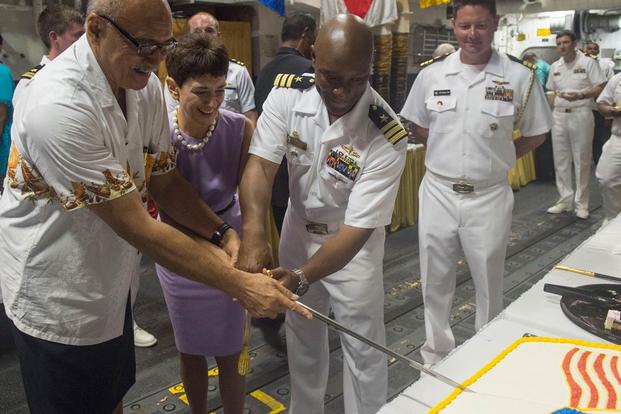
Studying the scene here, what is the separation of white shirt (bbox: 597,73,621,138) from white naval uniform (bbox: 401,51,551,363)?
6.89 ft

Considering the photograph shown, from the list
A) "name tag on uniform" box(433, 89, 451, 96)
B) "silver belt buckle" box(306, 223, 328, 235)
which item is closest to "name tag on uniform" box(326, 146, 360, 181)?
"silver belt buckle" box(306, 223, 328, 235)

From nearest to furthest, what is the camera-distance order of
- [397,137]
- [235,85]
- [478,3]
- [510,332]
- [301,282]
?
[510,332] < [301,282] < [397,137] < [478,3] < [235,85]

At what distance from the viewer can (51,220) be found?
1292 mm

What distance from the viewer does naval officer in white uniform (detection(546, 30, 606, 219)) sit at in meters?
5.65

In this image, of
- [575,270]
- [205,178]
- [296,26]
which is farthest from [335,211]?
[296,26]

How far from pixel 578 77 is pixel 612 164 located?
1.99 metres

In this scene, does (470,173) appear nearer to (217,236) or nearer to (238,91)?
(217,236)

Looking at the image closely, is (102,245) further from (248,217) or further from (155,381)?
(155,381)

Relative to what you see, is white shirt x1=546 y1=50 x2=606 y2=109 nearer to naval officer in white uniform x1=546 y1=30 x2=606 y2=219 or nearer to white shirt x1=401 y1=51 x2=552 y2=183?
naval officer in white uniform x1=546 y1=30 x2=606 y2=219

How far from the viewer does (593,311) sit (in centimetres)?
144

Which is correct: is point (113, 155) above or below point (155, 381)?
above

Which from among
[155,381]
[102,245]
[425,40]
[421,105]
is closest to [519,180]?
[425,40]

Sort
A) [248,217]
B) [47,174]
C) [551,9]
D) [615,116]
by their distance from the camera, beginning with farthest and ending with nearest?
[551,9] → [615,116] → [248,217] → [47,174]

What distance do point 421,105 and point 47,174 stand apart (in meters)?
1.95
